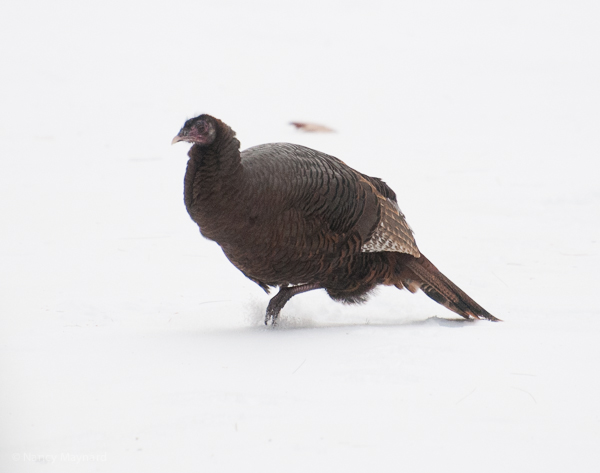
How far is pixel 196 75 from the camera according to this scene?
1167 centimetres

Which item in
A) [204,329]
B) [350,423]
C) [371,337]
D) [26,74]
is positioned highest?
[350,423]

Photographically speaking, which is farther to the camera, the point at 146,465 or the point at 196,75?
the point at 196,75

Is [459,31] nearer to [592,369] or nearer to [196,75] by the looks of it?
[196,75]

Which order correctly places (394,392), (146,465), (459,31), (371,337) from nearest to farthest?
1. (146,465)
2. (394,392)
3. (371,337)
4. (459,31)

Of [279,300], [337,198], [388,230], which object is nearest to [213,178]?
[337,198]

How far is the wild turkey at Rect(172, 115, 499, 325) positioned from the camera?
4.23m

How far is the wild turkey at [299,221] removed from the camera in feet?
13.9

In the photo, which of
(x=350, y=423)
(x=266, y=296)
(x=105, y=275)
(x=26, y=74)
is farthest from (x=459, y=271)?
(x=26, y=74)

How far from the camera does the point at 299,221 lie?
447cm

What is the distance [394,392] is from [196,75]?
365 inches

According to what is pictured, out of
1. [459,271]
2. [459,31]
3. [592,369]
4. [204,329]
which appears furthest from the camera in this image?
[459,31]

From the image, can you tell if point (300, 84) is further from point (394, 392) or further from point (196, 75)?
point (394, 392)

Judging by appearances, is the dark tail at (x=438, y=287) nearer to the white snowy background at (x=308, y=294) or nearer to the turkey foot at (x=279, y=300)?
the white snowy background at (x=308, y=294)

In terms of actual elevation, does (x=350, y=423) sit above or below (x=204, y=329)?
above
